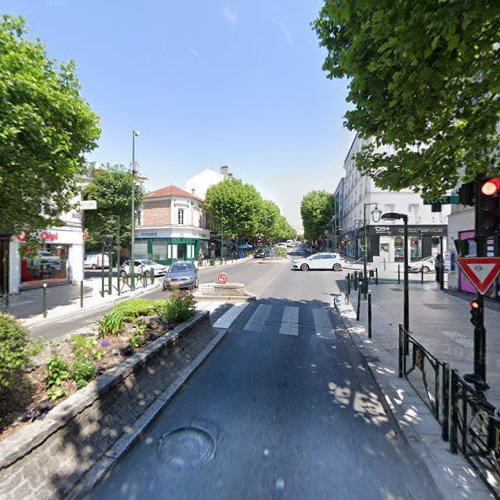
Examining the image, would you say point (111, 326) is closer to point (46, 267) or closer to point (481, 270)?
point (481, 270)

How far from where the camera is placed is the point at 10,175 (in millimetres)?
7625

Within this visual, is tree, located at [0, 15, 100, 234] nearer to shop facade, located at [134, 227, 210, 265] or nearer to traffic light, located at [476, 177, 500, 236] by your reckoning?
traffic light, located at [476, 177, 500, 236]

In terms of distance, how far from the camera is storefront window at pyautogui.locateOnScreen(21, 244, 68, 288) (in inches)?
597

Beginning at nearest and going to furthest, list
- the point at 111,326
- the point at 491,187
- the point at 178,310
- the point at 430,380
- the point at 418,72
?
the point at 418,72
the point at 491,187
the point at 430,380
the point at 111,326
the point at 178,310

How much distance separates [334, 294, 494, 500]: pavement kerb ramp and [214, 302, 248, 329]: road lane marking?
3.97 metres

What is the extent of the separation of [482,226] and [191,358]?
5.32 meters

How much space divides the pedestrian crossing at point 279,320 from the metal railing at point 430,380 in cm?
257

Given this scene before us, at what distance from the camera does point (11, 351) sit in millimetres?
2895

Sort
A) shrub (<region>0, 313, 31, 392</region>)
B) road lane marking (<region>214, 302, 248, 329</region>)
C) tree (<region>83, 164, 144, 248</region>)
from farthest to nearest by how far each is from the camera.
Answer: tree (<region>83, 164, 144, 248</region>) → road lane marking (<region>214, 302, 248, 329</region>) → shrub (<region>0, 313, 31, 392</region>)

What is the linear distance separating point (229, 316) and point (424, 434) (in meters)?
6.43

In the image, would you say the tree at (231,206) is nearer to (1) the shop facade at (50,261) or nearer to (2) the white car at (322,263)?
(2) the white car at (322,263)

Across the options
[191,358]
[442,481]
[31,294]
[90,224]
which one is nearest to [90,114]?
[191,358]

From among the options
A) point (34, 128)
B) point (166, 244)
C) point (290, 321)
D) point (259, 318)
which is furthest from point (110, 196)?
point (290, 321)

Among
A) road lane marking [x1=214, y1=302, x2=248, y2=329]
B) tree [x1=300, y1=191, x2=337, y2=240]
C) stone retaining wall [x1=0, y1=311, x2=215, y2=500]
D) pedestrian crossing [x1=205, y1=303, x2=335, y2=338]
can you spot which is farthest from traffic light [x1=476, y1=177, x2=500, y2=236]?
tree [x1=300, y1=191, x2=337, y2=240]
